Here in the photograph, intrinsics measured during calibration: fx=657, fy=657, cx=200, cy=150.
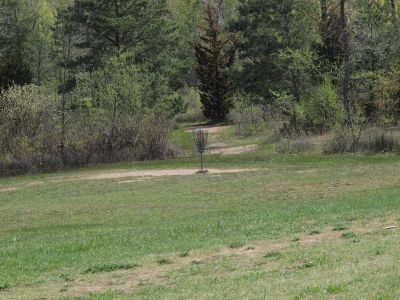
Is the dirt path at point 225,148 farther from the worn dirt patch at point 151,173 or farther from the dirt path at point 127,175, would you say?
the dirt path at point 127,175

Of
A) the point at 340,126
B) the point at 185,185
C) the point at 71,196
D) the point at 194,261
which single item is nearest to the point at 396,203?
the point at 194,261

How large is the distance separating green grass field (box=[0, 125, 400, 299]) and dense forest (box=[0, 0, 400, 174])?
32.5ft

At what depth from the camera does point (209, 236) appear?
14492 millimetres

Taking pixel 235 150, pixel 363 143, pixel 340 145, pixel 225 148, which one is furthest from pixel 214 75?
pixel 363 143

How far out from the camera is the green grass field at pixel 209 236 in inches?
356

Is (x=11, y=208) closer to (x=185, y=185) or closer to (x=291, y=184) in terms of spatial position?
(x=185, y=185)

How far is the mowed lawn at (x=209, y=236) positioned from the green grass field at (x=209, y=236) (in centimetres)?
4

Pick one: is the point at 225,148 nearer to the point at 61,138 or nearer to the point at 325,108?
the point at 325,108

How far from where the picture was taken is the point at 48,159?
37.6 meters

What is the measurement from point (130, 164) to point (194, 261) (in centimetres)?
2532

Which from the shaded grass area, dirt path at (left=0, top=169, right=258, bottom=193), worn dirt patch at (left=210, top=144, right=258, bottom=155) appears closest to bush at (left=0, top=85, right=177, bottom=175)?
worn dirt patch at (left=210, top=144, right=258, bottom=155)

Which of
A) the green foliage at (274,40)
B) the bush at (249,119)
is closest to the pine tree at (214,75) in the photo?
the bush at (249,119)

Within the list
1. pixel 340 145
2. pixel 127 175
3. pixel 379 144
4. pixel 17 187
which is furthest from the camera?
pixel 340 145

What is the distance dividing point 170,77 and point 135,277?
5537 centimetres
